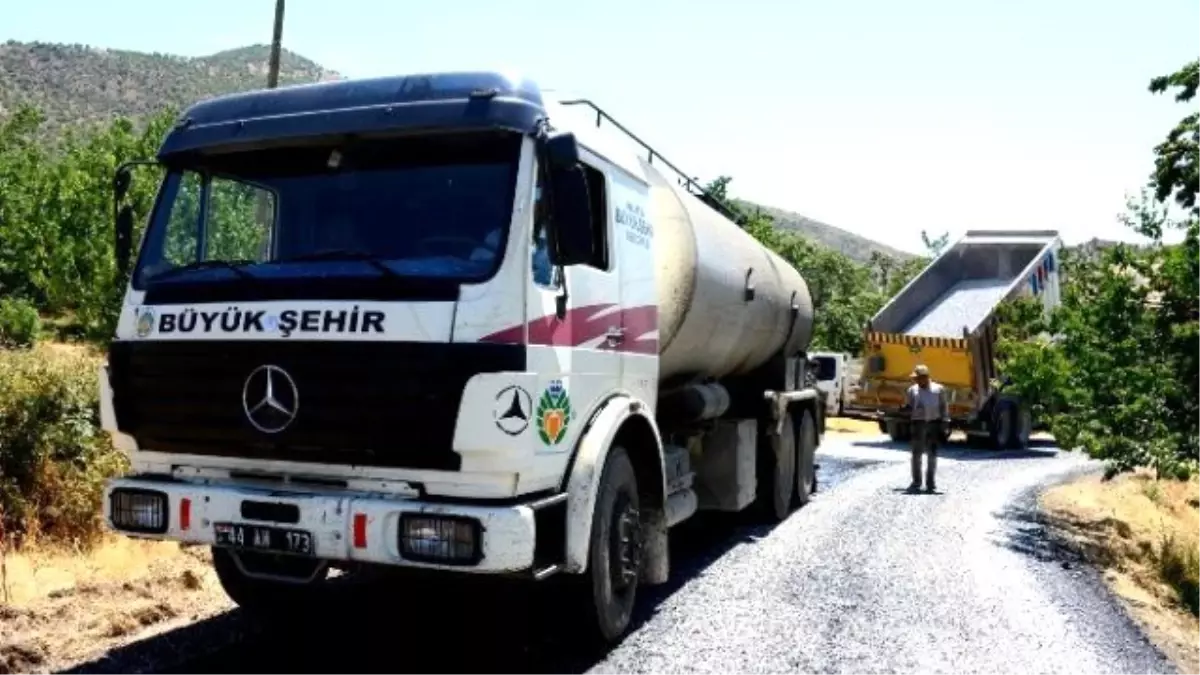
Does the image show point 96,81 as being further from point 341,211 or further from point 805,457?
point 341,211

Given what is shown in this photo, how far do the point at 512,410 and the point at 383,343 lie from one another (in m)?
0.64

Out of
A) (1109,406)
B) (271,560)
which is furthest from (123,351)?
(1109,406)

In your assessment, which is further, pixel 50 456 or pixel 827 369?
pixel 827 369

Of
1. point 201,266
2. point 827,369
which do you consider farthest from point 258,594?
point 827,369

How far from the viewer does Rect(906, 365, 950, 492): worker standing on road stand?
42.3 ft

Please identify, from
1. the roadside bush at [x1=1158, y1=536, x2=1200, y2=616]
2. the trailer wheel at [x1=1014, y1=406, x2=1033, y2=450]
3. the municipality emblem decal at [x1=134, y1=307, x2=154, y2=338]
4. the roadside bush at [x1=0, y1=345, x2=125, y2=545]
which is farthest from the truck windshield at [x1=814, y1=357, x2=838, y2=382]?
the municipality emblem decal at [x1=134, y1=307, x2=154, y2=338]

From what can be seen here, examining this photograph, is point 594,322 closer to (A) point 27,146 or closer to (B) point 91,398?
(B) point 91,398

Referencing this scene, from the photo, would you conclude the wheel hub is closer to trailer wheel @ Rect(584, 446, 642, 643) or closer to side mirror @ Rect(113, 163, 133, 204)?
trailer wheel @ Rect(584, 446, 642, 643)

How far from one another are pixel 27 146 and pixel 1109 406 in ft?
121

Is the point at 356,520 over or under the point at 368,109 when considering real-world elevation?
under

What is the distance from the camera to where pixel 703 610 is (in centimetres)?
645

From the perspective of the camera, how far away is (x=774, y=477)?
10.1m

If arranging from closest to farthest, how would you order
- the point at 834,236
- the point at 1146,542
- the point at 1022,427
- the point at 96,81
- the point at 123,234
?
1. the point at 123,234
2. the point at 1146,542
3. the point at 1022,427
4. the point at 96,81
5. the point at 834,236

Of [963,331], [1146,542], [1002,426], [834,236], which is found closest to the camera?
[1146,542]
